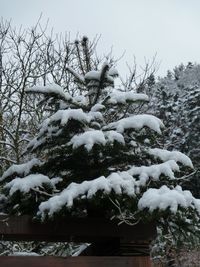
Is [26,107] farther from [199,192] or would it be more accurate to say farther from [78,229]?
[199,192]

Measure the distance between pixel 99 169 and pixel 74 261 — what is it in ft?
2.74

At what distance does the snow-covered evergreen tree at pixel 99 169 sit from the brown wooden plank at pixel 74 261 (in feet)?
0.99

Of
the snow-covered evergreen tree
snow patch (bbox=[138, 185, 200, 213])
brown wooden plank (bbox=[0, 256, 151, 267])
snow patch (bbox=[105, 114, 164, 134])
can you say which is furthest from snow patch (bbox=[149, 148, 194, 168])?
brown wooden plank (bbox=[0, 256, 151, 267])

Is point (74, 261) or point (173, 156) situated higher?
point (173, 156)

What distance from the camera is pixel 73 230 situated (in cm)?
308

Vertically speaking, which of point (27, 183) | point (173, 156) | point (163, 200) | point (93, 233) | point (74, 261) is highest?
point (173, 156)

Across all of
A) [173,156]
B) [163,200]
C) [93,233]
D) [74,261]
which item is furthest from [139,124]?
[74,261]

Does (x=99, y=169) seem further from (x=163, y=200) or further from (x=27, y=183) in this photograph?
(x=163, y=200)

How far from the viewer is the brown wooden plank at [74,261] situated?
8.38 feet

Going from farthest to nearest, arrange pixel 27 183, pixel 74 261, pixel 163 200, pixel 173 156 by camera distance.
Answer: pixel 173 156 < pixel 27 183 < pixel 163 200 < pixel 74 261

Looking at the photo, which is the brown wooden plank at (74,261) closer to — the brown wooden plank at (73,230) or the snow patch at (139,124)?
the brown wooden plank at (73,230)

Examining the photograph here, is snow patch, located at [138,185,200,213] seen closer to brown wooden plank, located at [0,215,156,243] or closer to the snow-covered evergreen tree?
the snow-covered evergreen tree

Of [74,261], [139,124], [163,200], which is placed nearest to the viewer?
[74,261]

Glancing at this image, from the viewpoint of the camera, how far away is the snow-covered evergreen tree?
2844mm
